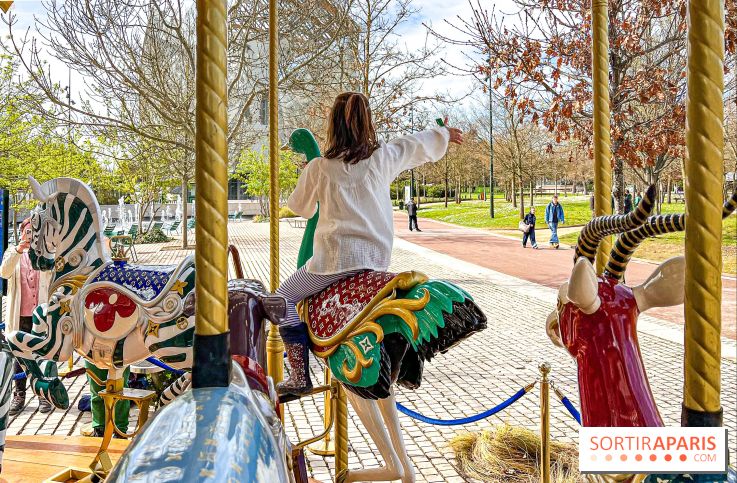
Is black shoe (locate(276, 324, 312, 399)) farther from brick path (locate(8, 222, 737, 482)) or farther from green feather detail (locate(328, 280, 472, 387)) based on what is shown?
brick path (locate(8, 222, 737, 482))

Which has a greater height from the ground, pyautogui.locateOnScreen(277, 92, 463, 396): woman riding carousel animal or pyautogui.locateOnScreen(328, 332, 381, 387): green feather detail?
pyautogui.locateOnScreen(277, 92, 463, 396): woman riding carousel animal

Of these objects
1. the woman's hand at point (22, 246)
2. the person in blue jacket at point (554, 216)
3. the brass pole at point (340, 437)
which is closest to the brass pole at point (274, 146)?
the brass pole at point (340, 437)

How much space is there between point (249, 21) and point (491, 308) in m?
6.13

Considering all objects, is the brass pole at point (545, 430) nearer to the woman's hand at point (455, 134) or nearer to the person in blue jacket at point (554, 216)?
the woman's hand at point (455, 134)

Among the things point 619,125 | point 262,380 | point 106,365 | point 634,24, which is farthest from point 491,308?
point 262,380

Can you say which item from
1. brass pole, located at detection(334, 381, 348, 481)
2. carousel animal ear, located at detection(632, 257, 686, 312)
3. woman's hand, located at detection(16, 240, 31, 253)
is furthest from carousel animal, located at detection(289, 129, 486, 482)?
woman's hand, located at detection(16, 240, 31, 253)

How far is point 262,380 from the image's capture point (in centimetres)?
163

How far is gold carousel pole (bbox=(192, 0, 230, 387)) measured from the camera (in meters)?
1.17

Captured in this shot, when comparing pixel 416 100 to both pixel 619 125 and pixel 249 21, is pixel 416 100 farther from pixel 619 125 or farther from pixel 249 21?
pixel 619 125

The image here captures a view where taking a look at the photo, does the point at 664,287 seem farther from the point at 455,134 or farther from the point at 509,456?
the point at 509,456

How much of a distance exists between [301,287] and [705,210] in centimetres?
193

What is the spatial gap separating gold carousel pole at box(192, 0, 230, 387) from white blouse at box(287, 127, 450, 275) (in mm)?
1530

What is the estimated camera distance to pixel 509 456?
4336 mm

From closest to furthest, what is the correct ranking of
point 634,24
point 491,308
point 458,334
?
1. point 458,334
2. point 634,24
3. point 491,308
